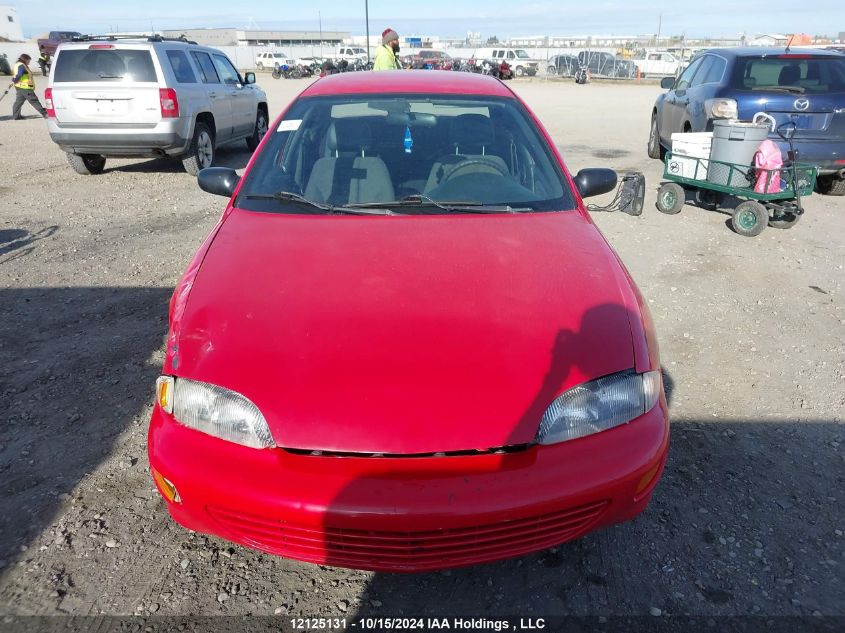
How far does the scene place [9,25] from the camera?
68.6 meters

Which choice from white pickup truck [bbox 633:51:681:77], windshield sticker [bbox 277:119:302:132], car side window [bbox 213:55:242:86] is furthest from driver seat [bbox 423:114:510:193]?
white pickup truck [bbox 633:51:681:77]

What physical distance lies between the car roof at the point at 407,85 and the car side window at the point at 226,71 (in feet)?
22.9

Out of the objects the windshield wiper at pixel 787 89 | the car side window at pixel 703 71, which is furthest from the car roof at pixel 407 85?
the car side window at pixel 703 71

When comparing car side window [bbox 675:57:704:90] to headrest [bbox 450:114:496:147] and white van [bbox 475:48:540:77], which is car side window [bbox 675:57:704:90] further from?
white van [bbox 475:48:540:77]

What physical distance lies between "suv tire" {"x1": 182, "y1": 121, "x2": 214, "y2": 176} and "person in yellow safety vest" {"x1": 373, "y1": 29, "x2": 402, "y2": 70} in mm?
2749

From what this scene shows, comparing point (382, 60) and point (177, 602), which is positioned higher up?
point (382, 60)

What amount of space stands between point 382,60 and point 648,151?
4756mm

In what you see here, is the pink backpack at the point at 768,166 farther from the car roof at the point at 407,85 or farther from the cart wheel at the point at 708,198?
the car roof at the point at 407,85

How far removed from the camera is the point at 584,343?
6.91 ft

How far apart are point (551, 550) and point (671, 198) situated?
554 cm

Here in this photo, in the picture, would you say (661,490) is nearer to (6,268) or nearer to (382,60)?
(6,268)

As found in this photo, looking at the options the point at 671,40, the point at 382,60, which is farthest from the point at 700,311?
the point at 671,40

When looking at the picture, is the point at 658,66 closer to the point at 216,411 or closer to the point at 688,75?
the point at 688,75

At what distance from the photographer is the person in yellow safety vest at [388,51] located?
942 centimetres
